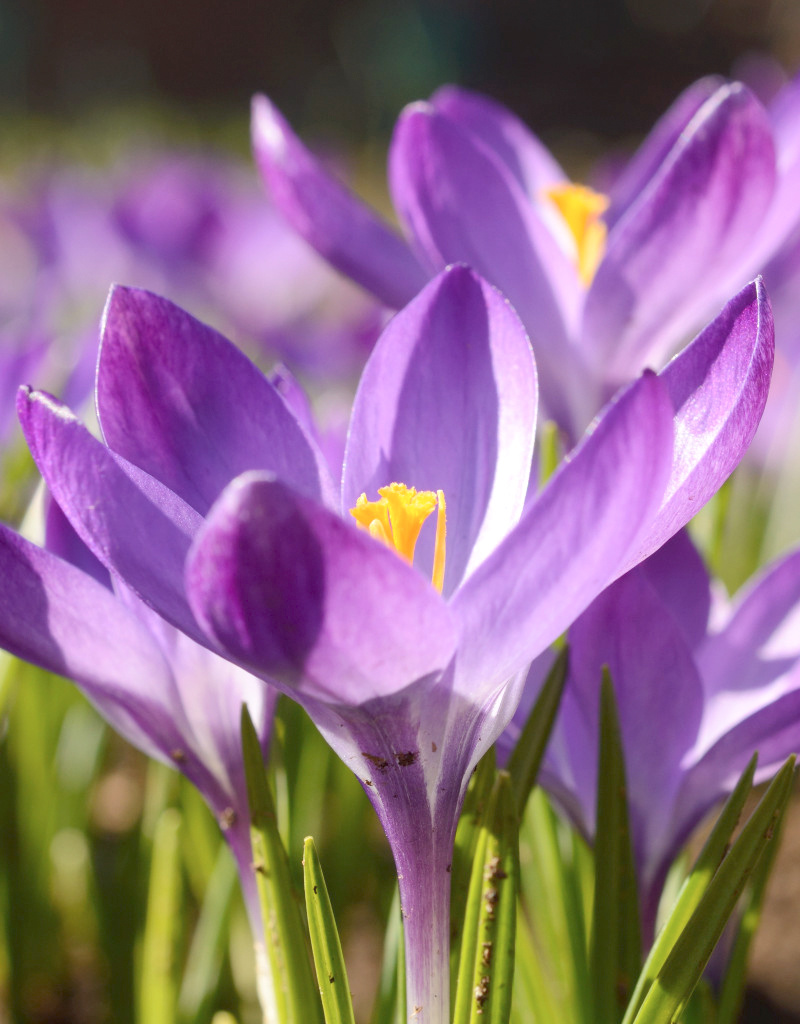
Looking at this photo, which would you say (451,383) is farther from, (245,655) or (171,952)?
(171,952)

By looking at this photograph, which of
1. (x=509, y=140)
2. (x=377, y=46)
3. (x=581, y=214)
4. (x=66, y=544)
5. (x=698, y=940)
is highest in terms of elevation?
(x=377, y=46)

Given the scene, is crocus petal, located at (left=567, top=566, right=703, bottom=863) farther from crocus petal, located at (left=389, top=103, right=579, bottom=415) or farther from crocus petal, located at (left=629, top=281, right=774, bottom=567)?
crocus petal, located at (left=389, top=103, right=579, bottom=415)

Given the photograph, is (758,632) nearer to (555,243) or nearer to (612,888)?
(612,888)

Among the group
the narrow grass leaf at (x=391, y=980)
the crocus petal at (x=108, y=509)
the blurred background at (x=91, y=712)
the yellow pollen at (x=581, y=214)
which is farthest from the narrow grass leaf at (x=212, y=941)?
the yellow pollen at (x=581, y=214)

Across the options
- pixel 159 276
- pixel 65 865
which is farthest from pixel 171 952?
pixel 159 276

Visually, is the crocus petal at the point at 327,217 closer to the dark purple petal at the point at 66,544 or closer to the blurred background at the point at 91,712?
the blurred background at the point at 91,712

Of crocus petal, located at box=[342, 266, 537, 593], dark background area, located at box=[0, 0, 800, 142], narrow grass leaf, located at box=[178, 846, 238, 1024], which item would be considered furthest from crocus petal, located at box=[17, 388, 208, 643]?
dark background area, located at box=[0, 0, 800, 142]

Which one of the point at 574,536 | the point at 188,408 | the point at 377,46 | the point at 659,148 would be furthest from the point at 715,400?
the point at 377,46
